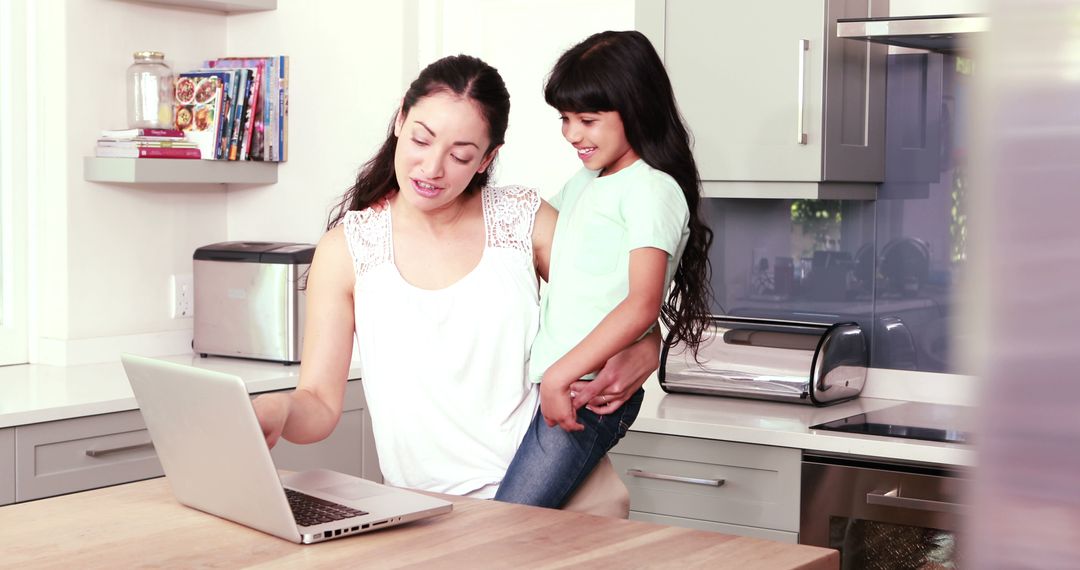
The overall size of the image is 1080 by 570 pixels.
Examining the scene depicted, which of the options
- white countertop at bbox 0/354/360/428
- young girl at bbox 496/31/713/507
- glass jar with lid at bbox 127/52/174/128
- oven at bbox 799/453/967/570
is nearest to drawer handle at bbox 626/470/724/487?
oven at bbox 799/453/967/570

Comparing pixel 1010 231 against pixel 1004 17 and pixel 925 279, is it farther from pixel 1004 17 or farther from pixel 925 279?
pixel 925 279

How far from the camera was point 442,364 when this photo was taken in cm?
161

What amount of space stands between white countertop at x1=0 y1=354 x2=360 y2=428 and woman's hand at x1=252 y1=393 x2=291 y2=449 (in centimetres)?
106

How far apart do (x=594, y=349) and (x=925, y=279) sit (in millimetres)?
1316

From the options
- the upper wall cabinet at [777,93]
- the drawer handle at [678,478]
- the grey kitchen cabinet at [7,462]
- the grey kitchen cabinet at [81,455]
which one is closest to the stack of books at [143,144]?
the grey kitchen cabinet at [81,455]

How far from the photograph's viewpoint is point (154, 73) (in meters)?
3.21

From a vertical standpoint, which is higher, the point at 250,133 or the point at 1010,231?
the point at 250,133

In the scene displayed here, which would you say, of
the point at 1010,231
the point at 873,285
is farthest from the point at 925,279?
the point at 1010,231

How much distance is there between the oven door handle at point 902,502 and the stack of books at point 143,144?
2.06 m

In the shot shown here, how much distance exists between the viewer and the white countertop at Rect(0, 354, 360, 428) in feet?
7.68

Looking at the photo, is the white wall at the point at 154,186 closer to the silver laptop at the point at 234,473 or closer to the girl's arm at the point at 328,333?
the girl's arm at the point at 328,333

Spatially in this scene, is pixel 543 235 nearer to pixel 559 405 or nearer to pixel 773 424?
pixel 559 405

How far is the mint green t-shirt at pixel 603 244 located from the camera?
1.75 m

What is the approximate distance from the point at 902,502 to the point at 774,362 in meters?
0.51
